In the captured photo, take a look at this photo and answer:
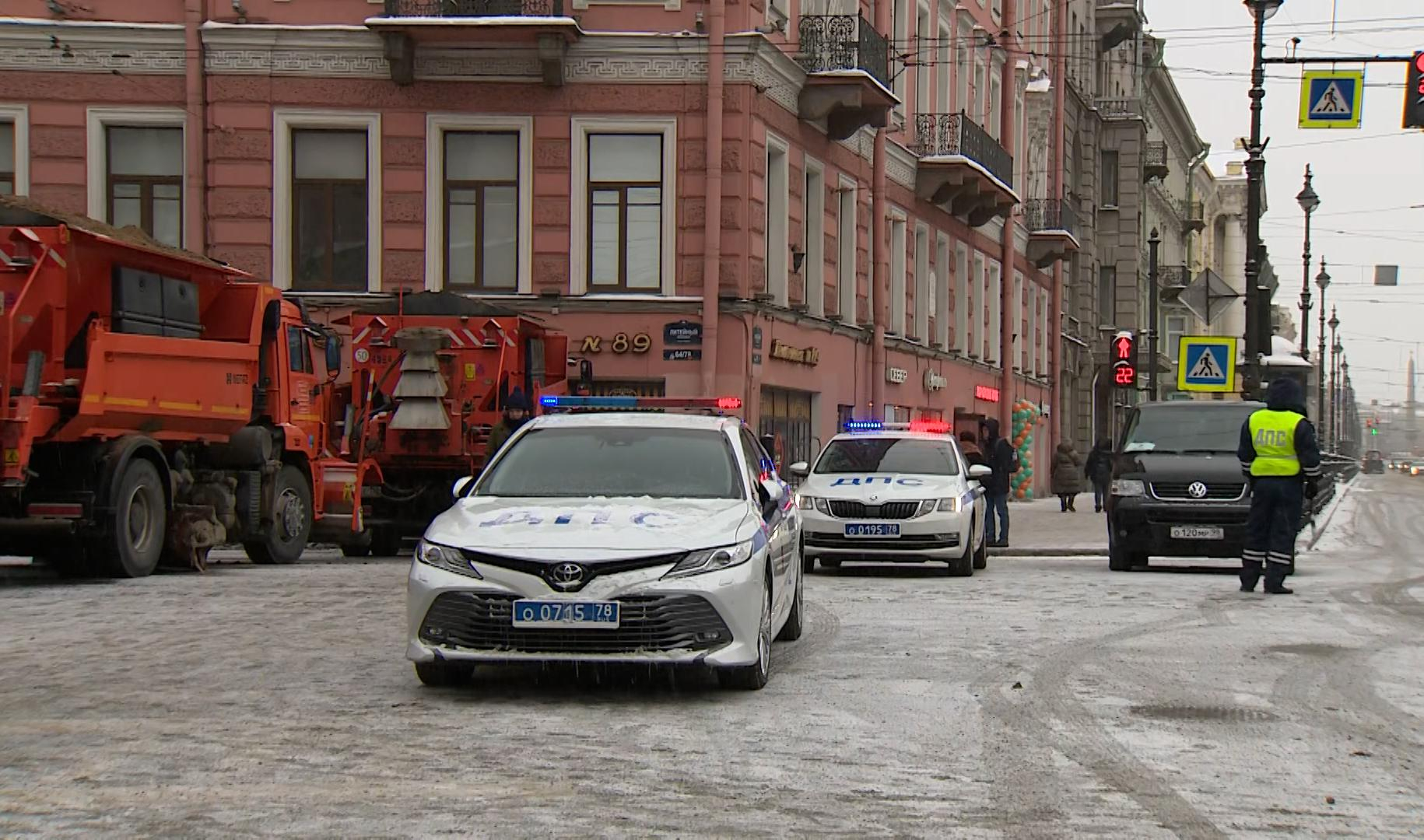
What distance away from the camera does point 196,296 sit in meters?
17.6

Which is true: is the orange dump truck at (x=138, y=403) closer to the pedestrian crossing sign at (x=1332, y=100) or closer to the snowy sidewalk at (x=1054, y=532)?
the snowy sidewalk at (x=1054, y=532)

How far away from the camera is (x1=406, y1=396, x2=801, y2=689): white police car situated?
28.7 feet

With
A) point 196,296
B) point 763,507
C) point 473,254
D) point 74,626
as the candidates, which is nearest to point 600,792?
point 763,507

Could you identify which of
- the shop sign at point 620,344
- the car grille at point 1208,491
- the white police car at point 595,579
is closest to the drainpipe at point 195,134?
the shop sign at point 620,344

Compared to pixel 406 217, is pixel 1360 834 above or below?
below

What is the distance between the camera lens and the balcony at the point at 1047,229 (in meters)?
48.3

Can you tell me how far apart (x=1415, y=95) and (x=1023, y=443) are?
83.9 feet

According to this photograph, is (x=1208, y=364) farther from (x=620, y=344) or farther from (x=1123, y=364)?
(x=620, y=344)

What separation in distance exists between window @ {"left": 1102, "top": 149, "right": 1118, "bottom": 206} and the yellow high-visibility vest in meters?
46.1

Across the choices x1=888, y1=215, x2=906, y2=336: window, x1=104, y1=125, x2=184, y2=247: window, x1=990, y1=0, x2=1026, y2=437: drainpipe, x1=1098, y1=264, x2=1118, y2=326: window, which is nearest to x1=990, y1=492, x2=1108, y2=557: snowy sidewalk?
x1=990, y1=0, x2=1026, y2=437: drainpipe

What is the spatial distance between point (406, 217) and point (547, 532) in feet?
63.1

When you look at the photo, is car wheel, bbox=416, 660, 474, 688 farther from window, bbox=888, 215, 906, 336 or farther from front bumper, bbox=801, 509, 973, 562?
window, bbox=888, 215, 906, 336

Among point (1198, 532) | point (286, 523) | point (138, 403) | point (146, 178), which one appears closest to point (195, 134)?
point (146, 178)

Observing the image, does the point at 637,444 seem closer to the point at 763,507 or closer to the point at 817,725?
the point at 763,507
